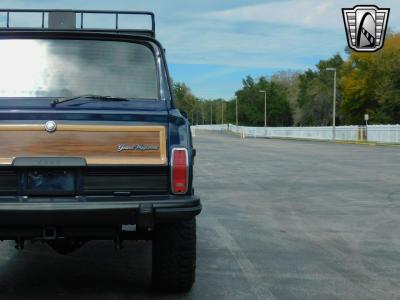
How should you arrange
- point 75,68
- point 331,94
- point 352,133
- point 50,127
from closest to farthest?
point 50,127, point 75,68, point 352,133, point 331,94

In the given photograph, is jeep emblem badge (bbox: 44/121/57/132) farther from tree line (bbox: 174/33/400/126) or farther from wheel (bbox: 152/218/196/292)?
tree line (bbox: 174/33/400/126)

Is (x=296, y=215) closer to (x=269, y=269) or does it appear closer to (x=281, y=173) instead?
(x=269, y=269)

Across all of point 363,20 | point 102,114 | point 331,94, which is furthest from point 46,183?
point 331,94

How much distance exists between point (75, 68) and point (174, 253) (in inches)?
65.9

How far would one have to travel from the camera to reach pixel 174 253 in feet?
16.5

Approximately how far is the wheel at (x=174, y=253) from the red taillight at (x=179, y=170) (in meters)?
0.49

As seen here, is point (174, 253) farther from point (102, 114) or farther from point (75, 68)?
point (75, 68)

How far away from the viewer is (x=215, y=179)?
1642cm

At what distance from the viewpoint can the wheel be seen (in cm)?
499

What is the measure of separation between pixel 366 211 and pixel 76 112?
23.7ft

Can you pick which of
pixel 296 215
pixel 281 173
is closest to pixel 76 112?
pixel 296 215

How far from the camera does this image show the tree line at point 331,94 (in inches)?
3127

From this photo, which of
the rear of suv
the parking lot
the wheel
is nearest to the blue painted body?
the rear of suv

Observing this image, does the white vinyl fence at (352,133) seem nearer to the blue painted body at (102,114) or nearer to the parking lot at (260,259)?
the parking lot at (260,259)
